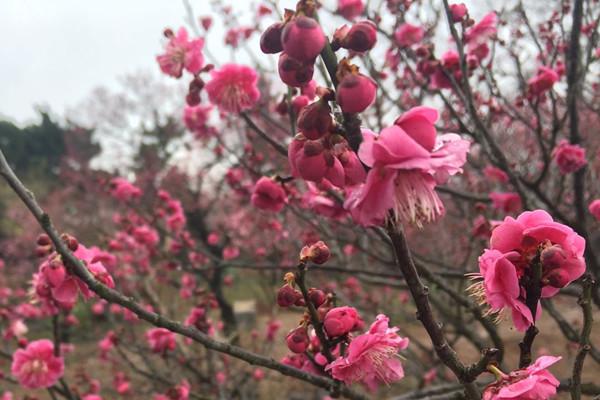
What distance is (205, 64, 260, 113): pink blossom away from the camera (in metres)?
1.96

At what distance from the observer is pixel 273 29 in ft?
2.74

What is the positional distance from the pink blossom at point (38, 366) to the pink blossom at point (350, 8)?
2.14m

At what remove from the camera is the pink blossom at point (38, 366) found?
2072mm

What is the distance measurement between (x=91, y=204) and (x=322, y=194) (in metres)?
12.6

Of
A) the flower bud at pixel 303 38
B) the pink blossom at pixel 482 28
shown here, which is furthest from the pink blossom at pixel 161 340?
the flower bud at pixel 303 38

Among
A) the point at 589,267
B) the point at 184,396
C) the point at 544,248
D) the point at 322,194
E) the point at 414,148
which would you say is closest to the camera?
the point at 414,148

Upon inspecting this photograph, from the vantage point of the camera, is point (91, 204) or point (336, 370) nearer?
point (336, 370)

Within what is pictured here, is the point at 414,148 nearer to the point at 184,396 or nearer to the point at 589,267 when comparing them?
the point at 589,267

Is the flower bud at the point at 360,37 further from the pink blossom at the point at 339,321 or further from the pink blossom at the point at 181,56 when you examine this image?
the pink blossom at the point at 181,56

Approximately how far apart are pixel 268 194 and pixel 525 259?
3.36 ft

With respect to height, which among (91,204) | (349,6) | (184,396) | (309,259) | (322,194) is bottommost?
(309,259)

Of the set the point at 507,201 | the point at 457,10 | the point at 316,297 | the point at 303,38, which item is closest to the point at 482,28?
the point at 457,10

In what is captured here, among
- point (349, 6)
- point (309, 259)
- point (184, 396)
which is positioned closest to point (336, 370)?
point (309, 259)

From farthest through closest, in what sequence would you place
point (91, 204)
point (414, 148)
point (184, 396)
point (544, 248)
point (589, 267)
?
point (91, 204) < point (184, 396) < point (589, 267) < point (544, 248) < point (414, 148)
